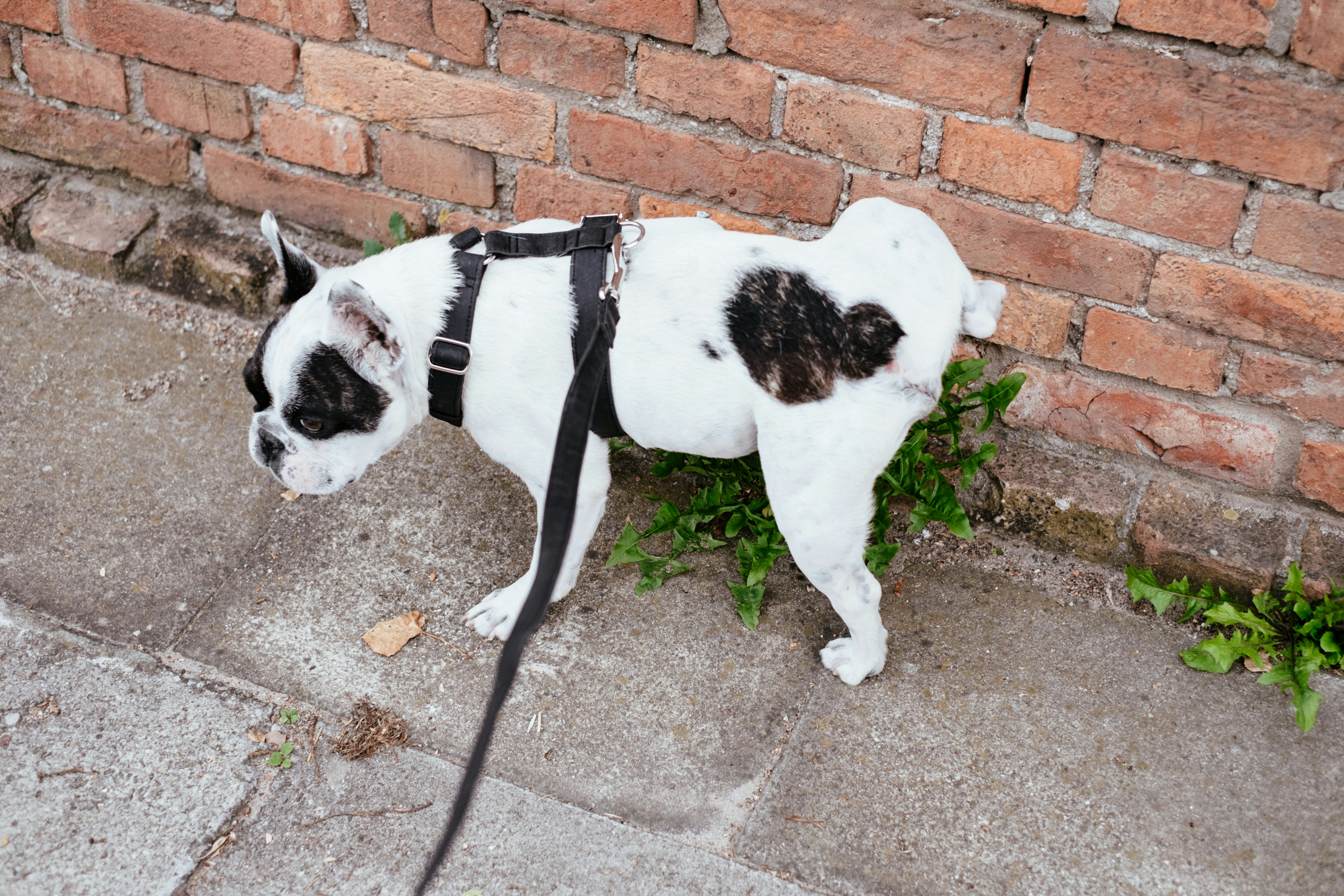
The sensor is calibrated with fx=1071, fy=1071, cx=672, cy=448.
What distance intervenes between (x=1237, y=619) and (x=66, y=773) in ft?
9.37

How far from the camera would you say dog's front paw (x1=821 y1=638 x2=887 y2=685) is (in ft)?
8.75

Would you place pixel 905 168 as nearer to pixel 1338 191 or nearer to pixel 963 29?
pixel 963 29

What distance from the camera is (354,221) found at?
350 cm

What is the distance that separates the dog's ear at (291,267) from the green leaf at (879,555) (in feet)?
5.07

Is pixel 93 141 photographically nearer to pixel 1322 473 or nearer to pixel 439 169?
pixel 439 169

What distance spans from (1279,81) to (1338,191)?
0.97ft

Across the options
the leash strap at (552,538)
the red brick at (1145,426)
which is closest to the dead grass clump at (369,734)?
the leash strap at (552,538)

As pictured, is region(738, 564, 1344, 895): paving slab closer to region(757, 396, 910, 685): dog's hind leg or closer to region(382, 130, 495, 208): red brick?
region(757, 396, 910, 685): dog's hind leg

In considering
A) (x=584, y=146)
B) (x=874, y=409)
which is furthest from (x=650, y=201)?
(x=874, y=409)

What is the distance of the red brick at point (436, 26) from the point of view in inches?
117

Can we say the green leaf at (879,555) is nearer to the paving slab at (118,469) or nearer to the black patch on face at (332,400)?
the black patch on face at (332,400)

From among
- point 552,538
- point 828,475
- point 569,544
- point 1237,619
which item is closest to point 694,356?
point 828,475

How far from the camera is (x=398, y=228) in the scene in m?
3.35

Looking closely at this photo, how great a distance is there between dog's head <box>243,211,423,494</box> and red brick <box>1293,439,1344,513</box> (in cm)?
223
